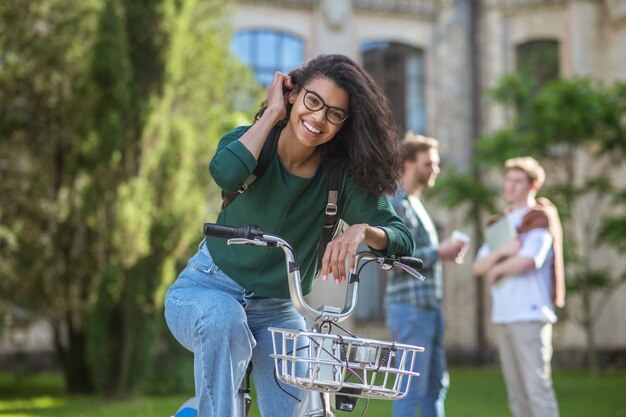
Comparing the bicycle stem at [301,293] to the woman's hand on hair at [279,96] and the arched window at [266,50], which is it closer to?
the woman's hand on hair at [279,96]

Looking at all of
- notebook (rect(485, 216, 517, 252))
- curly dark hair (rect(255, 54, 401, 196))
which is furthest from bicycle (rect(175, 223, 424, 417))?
notebook (rect(485, 216, 517, 252))

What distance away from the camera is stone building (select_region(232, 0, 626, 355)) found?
21359 millimetres

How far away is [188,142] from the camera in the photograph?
13750mm

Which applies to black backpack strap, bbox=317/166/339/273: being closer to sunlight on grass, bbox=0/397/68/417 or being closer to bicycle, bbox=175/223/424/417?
bicycle, bbox=175/223/424/417

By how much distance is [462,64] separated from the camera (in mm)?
22562

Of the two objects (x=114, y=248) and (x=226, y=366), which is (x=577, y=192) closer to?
(x=114, y=248)

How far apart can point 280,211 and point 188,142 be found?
10.5 metres

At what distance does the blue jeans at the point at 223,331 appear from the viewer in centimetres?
317

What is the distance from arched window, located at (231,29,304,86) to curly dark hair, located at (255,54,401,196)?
1756 cm

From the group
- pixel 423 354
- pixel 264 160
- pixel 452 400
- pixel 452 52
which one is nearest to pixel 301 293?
pixel 264 160

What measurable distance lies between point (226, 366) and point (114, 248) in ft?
33.5

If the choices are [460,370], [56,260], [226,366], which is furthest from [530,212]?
[460,370]

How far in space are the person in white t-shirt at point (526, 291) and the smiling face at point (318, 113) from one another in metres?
4.40

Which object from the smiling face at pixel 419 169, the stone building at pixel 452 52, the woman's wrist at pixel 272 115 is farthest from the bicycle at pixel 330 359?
the stone building at pixel 452 52
